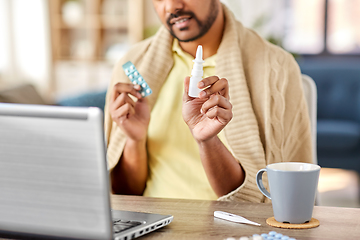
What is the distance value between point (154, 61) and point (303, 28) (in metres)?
3.58

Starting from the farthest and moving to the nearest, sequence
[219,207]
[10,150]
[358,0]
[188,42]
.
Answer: [358,0] < [188,42] < [219,207] < [10,150]

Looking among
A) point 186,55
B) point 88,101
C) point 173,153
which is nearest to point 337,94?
point 88,101

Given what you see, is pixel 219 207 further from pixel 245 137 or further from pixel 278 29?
pixel 278 29

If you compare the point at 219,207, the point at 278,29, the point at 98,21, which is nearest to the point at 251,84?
the point at 219,207

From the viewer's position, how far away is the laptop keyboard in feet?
2.06

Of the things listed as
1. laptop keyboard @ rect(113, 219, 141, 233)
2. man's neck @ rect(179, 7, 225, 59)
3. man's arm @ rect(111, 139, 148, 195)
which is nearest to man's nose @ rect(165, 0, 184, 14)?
man's neck @ rect(179, 7, 225, 59)

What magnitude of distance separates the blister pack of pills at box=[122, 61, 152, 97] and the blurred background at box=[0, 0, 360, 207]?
2.35 meters

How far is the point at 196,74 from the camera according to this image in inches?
32.7

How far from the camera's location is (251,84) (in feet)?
3.97

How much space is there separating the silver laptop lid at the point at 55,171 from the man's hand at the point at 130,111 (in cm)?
51

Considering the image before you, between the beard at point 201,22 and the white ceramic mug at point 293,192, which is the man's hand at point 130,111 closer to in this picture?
the beard at point 201,22

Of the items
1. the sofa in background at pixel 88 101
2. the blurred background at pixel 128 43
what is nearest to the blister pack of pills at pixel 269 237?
the sofa in background at pixel 88 101

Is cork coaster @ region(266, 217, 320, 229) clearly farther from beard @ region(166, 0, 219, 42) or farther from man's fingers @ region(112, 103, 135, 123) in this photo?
beard @ region(166, 0, 219, 42)

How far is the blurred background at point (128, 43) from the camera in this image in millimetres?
3570
